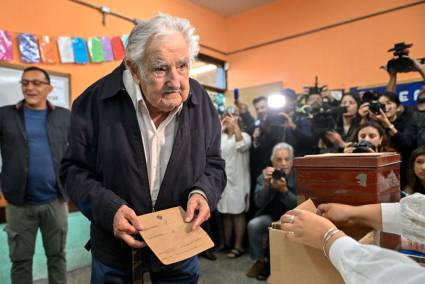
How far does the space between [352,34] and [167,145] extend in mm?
3460

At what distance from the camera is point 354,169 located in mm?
813

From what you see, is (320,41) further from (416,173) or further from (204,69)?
(416,173)

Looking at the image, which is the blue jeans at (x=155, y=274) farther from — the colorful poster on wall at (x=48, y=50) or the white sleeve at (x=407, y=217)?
the colorful poster on wall at (x=48, y=50)

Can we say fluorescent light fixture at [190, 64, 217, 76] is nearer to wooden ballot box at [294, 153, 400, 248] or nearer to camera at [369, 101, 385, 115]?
camera at [369, 101, 385, 115]

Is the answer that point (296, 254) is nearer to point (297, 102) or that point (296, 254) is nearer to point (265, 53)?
point (297, 102)

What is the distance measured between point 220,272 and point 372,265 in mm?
2113

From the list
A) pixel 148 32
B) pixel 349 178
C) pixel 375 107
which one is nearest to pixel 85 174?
pixel 148 32

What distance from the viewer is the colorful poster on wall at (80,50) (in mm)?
2764

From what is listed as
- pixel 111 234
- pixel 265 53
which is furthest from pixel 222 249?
pixel 265 53

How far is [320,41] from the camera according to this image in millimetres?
3842

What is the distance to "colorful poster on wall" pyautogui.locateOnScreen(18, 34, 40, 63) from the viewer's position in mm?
2441

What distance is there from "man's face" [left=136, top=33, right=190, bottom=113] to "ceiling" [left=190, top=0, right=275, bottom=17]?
12.0 ft

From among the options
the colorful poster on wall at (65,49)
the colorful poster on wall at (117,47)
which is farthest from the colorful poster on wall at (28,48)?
the colorful poster on wall at (117,47)

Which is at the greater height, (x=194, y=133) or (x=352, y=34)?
(x=352, y=34)
